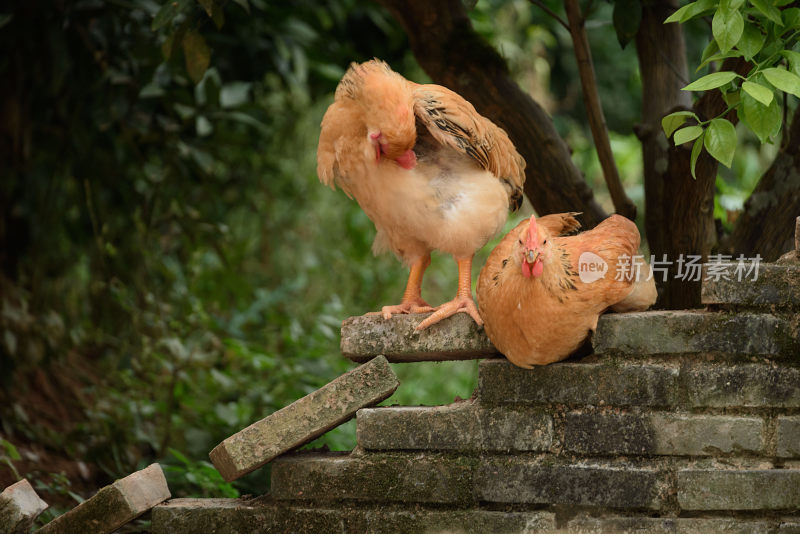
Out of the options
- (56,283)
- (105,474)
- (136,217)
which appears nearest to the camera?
(105,474)

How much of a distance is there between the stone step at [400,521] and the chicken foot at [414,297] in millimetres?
634

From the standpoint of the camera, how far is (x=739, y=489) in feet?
7.12

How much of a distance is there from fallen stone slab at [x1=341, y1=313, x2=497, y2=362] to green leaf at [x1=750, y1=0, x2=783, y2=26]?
1.19 m

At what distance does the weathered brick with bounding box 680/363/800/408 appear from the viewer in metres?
2.21

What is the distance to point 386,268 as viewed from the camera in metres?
6.27

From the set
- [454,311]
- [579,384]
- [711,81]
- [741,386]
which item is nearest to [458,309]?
[454,311]

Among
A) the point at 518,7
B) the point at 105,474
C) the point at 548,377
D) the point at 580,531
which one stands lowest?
the point at 105,474

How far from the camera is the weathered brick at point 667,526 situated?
2.16 m

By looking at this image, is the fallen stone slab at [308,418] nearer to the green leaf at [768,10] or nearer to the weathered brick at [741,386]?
the weathered brick at [741,386]

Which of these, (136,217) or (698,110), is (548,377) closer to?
(698,110)

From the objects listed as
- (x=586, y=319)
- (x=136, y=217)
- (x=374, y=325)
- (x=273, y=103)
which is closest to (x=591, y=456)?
(x=586, y=319)

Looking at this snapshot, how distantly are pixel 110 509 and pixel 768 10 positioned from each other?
242cm

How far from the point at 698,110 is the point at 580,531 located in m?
1.63

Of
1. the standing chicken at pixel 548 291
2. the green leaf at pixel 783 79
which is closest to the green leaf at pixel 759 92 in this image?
the green leaf at pixel 783 79
